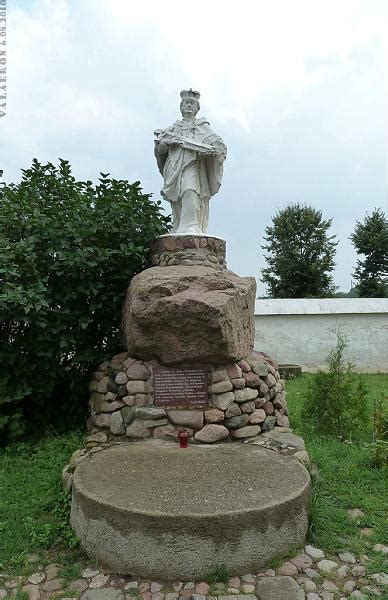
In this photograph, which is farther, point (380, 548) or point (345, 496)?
point (345, 496)

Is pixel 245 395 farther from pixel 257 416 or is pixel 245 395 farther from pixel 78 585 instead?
pixel 78 585

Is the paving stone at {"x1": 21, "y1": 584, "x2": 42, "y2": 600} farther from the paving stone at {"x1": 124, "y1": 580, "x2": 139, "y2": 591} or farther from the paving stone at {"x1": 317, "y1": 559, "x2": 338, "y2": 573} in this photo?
the paving stone at {"x1": 317, "y1": 559, "x2": 338, "y2": 573}

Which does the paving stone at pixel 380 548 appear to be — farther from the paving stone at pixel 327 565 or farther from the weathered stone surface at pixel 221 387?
the weathered stone surface at pixel 221 387

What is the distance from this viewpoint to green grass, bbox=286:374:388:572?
2.78 metres

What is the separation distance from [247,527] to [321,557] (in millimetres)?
571

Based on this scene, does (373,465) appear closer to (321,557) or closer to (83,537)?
(321,557)

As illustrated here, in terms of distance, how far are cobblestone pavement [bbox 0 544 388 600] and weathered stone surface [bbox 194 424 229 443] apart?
1308mm

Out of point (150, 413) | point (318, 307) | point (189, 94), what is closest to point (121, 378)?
point (150, 413)

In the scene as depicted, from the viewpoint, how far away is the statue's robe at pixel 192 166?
5012mm

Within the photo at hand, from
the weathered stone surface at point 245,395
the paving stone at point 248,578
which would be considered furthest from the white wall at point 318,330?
the paving stone at point 248,578

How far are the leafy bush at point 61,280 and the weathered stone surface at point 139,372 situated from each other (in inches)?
27.0

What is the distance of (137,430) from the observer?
3.89 metres

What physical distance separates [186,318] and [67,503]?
1.63 metres

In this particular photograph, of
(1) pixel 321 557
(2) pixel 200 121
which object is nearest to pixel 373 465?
(1) pixel 321 557
